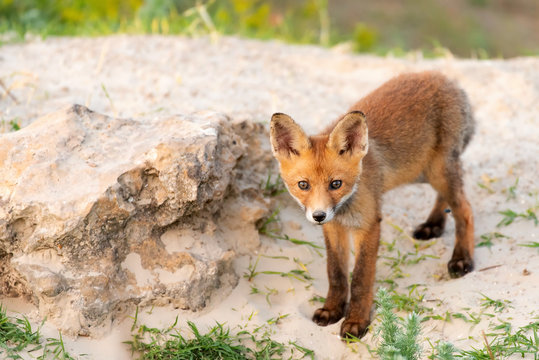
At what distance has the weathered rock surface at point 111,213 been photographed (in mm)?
3686

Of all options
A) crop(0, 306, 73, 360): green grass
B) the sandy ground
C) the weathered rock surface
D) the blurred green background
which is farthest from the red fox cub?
the blurred green background

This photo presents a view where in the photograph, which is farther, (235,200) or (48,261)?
(235,200)

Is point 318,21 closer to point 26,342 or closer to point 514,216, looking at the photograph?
point 514,216

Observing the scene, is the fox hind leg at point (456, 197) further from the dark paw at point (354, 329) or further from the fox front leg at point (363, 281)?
the dark paw at point (354, 329)

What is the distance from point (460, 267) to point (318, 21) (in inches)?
322

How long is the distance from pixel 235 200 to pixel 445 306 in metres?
1.65

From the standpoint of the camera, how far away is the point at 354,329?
4000 millimetres

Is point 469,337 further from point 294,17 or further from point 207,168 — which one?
point 294,17

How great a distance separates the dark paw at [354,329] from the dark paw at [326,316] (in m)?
0.13

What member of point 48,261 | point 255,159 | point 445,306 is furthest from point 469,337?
point 48,261

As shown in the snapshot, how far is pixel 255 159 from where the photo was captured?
5043 mm

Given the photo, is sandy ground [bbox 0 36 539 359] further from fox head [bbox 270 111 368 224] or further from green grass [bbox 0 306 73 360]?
fox head [bbox 270 111 368 224]

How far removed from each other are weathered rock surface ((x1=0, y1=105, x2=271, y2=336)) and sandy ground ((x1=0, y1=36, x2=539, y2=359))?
0.56ft

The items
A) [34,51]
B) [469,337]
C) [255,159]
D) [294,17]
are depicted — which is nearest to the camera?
[469,337]
